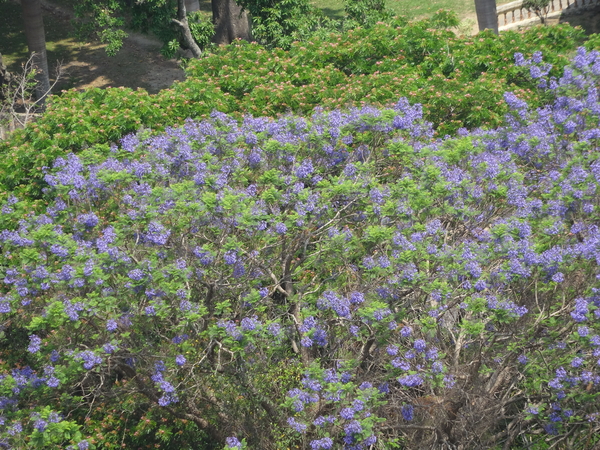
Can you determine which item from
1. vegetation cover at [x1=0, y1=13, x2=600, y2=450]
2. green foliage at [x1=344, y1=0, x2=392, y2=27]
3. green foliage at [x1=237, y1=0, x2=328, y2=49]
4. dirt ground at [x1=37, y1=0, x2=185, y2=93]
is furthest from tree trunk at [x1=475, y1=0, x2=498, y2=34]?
vegetation cover at [x1=0, y1=13, x2=600, y2=450]

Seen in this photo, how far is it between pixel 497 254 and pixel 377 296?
3.21 feet

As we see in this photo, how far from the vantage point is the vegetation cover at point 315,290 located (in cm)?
564

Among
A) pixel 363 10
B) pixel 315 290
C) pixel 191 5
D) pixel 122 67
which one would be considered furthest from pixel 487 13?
pixel 315 290

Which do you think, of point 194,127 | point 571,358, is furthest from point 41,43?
point 571,358

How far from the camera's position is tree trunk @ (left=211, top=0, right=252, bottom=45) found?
17.6m

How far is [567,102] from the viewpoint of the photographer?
7.62 m

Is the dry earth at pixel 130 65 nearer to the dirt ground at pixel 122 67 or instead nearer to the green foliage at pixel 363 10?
the dirt ground at pixel 122 67

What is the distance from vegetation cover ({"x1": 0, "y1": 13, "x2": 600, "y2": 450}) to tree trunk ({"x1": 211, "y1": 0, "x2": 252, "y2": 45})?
35.0 feet

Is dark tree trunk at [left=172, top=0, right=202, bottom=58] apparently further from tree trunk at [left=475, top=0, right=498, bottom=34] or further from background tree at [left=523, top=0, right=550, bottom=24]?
background tree at [left=523, top=0, right=550, bottom=24]

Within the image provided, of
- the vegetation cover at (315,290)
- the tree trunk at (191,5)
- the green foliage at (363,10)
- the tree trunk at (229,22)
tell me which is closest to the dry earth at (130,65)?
the tree trunk at (191,5)

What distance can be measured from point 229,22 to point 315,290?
1267 cm

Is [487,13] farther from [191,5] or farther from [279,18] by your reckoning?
[191,5]

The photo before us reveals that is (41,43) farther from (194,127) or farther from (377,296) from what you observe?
(377,296)

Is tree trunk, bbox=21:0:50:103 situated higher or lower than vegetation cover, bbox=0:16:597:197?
higher
